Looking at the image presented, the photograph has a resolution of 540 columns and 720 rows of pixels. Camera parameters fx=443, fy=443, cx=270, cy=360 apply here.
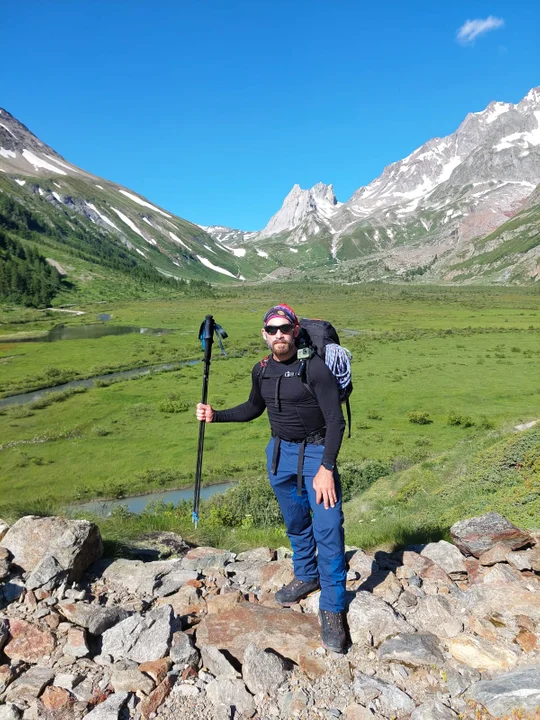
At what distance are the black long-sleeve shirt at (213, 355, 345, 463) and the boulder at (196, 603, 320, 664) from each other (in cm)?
241

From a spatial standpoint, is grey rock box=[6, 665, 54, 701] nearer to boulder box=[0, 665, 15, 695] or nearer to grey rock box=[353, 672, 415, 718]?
boulder box=[0, 665, 15, 695]

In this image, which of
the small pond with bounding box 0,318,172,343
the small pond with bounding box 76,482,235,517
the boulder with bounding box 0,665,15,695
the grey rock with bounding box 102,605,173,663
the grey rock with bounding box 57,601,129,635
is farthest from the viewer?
the small pond with bounding box 0,318,172,343

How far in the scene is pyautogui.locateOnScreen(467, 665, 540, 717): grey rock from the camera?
444 cm

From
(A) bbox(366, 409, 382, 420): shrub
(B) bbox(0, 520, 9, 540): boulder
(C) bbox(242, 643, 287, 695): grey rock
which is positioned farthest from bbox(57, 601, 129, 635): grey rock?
(A) bbox(366, 409, 382, 420): shrub

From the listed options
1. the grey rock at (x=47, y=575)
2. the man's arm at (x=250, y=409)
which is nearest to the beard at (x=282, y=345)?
the man's arm at (x=250, y=409)

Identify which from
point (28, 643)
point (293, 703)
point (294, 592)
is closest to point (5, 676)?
point (28, 643)

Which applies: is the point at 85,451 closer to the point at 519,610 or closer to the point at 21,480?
the point at 21,480

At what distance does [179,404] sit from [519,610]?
51340mm

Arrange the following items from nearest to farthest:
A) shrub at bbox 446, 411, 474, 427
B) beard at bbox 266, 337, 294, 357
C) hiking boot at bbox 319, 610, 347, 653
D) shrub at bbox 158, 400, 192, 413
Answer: hiking boot at bbox 319, 610, 347, 653 < beard at bbox 266, 337, 294, 357 < shrub at bbox 446, 411, 474, 427 < shrub at bbox 158, 400, 192, 413

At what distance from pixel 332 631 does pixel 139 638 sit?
2.51 metres

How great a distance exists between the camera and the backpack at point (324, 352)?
6176 mm

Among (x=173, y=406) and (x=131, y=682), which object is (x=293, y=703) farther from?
(x=173, y=406)

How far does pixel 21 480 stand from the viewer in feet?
118

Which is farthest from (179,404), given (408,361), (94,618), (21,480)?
(94,618)
